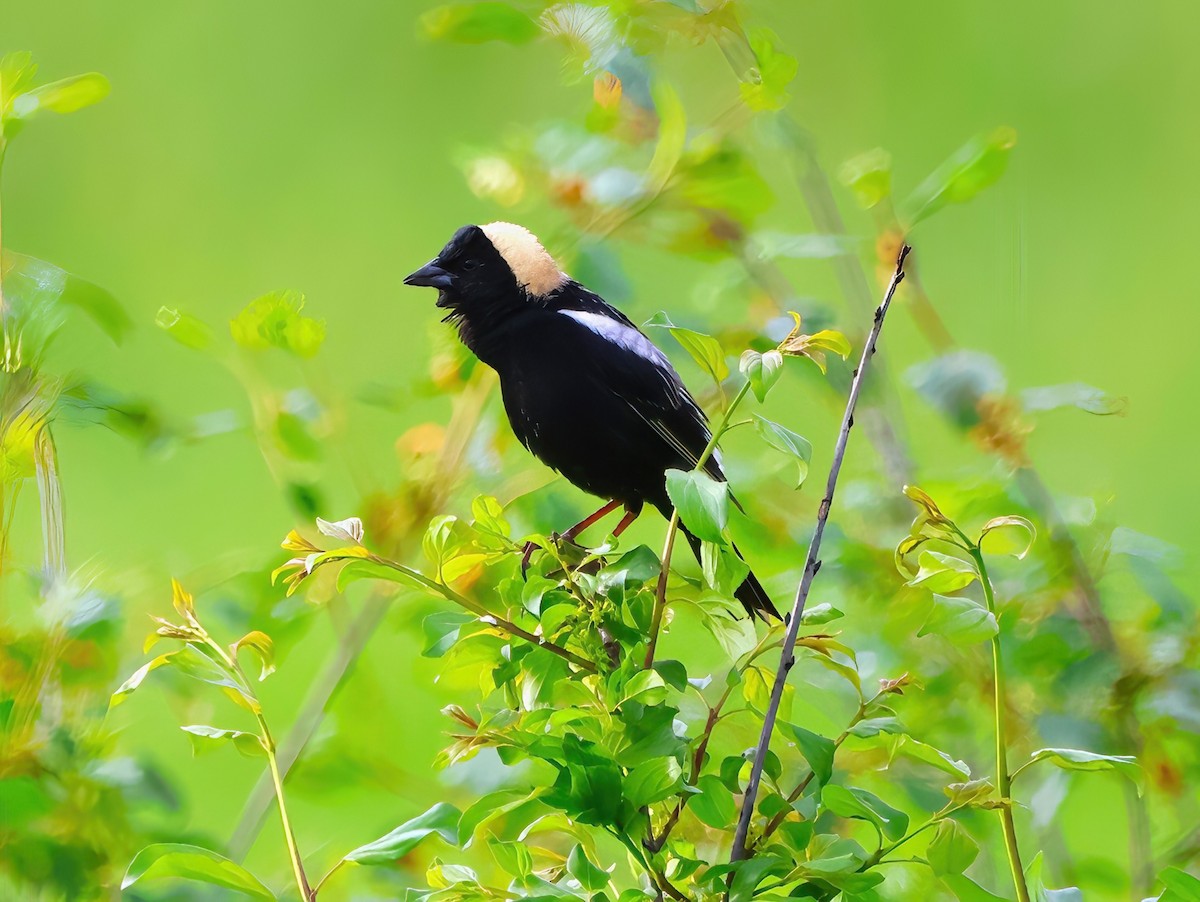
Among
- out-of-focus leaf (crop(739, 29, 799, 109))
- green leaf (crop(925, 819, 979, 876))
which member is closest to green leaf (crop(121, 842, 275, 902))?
green leaf (crop(925, 819, 979, 876))

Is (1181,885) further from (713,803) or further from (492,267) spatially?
(492,267)

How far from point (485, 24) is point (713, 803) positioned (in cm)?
57

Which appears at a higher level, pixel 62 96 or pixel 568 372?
pixel 62 96

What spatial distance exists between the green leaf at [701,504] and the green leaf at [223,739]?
238 millimetres

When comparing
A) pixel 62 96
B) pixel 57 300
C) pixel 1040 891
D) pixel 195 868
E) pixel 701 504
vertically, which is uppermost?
pixel 62 96

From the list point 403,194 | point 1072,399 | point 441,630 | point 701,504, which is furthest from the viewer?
point 403,194

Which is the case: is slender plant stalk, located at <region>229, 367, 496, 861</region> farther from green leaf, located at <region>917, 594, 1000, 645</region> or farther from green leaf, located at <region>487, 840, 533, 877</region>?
green leaf, located at <region>917, 594, 1000, 645</region>

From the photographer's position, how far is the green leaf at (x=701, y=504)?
426mm

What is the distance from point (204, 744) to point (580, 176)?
0.57m

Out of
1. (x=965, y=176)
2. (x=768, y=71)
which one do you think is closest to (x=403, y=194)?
(x=768, y=71)

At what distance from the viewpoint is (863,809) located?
0.46 meters

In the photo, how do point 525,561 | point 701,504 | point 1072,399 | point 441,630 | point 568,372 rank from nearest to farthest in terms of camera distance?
Result: point 701,504 < point 441,630 < point 525,561 < point 1072,399 < point 568,372

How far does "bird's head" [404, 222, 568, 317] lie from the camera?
0.90 meters

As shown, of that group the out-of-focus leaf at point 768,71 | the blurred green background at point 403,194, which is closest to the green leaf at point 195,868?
the out-of-focus leaf at point 768,71
